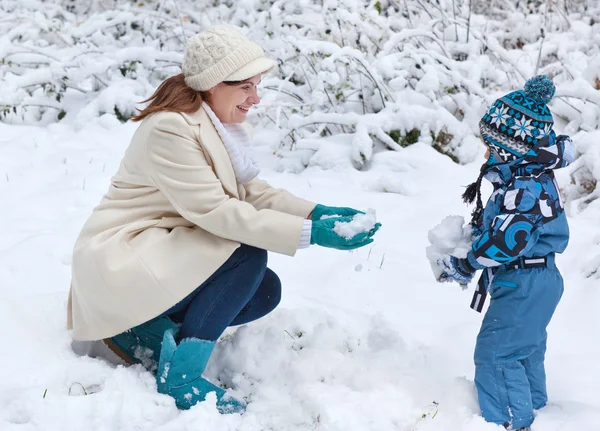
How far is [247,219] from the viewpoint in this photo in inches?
84.7

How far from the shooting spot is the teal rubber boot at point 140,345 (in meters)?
2.36

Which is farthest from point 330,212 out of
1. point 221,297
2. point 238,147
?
point 221,297

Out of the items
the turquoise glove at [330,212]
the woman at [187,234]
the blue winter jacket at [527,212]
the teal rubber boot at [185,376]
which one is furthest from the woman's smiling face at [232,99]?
the blue winter jacket at [527,212]

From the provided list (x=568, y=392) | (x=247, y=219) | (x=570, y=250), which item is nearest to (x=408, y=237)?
(x=570, y=250)

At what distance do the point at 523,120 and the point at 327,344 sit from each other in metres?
1.10

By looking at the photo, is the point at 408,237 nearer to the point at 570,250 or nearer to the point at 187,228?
the point at 570,250

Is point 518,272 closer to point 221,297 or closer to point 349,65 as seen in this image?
point 221,297

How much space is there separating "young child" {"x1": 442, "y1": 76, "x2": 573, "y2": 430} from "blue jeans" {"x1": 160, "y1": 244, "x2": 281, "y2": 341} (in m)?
0.68

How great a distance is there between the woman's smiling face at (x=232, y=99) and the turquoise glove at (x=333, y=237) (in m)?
0.50

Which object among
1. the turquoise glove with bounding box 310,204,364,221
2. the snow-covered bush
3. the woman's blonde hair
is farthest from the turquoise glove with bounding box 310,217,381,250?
the snow-covered bush

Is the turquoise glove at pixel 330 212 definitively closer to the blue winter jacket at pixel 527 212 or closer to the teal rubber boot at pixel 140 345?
the blue winter jacket at pixel 527 212

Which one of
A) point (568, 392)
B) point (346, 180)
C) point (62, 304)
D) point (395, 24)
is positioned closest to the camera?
point (568, 392)

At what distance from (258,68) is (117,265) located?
0.81 metres

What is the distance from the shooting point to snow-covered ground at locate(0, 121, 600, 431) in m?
2.08
